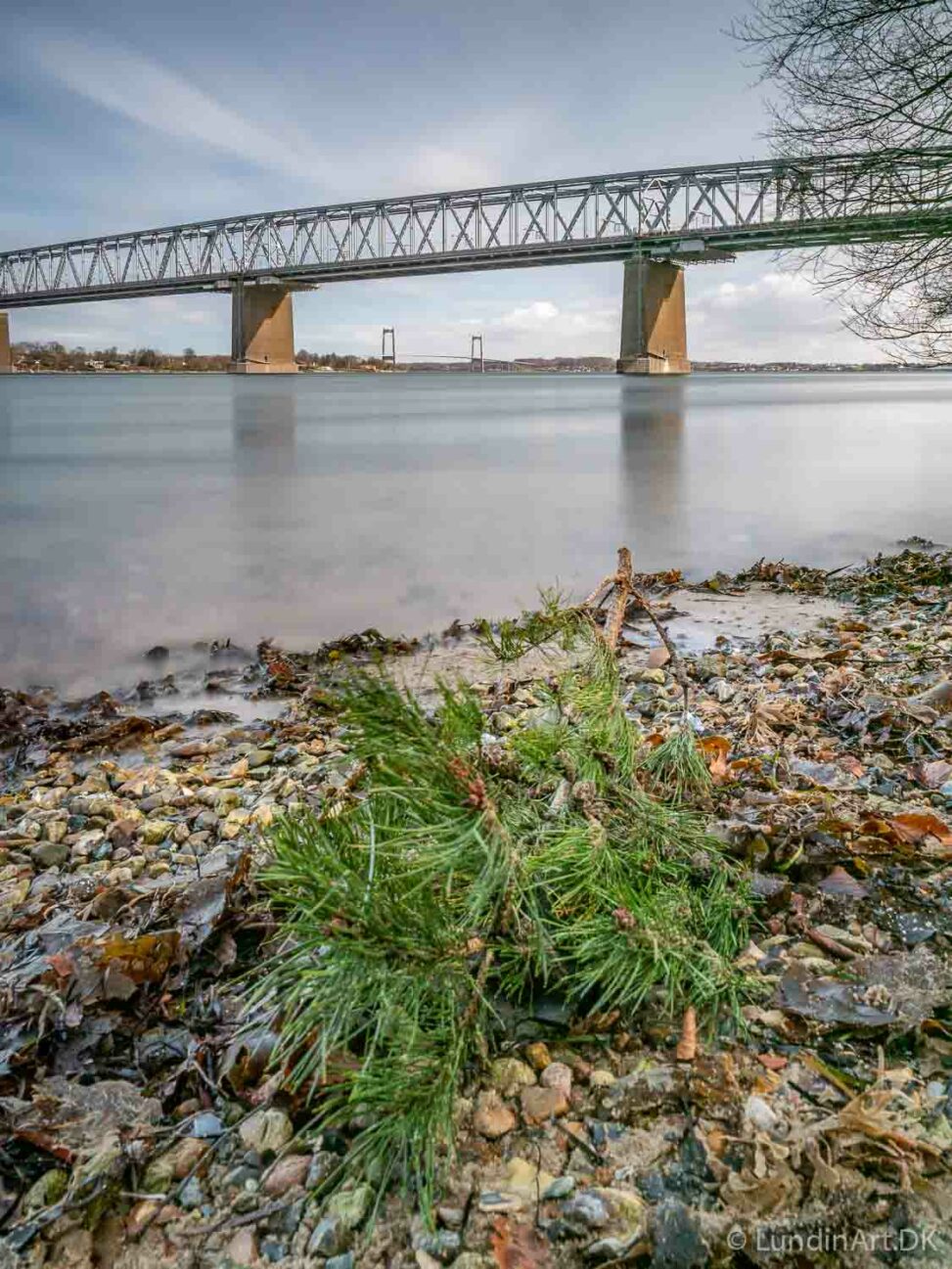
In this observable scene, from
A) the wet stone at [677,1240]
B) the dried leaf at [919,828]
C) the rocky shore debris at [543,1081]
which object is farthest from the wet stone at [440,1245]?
→ the dried leaf at [919,828]

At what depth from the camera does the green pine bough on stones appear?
4.77 feet

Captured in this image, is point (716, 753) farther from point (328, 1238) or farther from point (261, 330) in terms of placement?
point (261, 330)

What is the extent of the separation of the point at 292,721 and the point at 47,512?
10.9 m

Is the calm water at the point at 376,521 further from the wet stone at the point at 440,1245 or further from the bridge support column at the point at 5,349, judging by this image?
the bridge support column at the point at 5,349

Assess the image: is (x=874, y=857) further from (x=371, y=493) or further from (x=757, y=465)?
(x=757, y=465)

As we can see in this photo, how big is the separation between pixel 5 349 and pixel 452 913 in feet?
365

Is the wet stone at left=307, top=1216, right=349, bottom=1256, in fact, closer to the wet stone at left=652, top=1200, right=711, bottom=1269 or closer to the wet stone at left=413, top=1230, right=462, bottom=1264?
the wet stone at left=413, top=1230, right=462, bottom=1264

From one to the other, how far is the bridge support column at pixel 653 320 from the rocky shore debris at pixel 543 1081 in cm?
7147

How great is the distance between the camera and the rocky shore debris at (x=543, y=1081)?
4.57ft

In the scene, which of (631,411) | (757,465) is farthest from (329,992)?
(631,411)

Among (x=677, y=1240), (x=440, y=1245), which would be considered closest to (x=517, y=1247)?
(x=440, y=1245)

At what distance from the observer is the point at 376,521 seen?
1288cm

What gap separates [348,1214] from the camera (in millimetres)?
1411

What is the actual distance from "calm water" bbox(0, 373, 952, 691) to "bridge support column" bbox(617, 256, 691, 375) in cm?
4323
